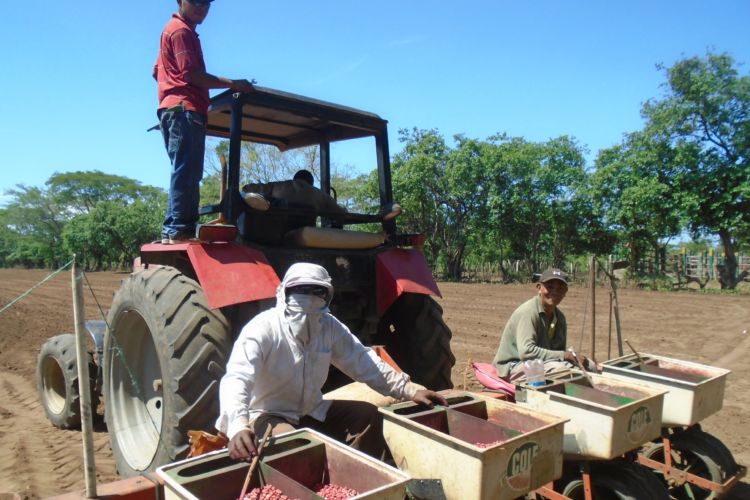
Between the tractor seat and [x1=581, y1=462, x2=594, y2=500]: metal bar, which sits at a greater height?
the tractor seat

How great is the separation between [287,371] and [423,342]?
1513 millimetres

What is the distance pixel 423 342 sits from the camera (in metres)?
4.05

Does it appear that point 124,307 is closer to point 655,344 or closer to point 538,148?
point 655,344

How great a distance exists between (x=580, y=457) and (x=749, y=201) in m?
20.1

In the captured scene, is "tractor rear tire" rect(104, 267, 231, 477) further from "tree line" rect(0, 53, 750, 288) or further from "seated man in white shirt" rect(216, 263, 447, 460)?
"tree line" rect(0, 53, 750, 288)

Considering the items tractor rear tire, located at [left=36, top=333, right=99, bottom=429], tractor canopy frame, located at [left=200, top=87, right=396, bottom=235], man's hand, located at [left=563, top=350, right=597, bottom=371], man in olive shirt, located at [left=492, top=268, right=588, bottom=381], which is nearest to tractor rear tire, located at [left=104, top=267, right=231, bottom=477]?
tractor canopy frame, located at [left=200, top=87, right=396, bottom=235]

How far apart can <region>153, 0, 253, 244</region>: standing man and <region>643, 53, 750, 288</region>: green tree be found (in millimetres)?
19988

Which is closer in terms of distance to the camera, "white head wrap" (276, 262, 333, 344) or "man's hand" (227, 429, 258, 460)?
"man's hand" (227, 429, 258, 460)

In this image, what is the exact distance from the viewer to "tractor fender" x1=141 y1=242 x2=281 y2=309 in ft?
10.0

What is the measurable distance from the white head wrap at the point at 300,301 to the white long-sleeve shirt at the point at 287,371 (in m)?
0.04

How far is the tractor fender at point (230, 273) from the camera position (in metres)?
3.05

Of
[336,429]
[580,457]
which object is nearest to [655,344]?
[580,457]

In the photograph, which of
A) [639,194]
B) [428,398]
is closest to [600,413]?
[428,398]

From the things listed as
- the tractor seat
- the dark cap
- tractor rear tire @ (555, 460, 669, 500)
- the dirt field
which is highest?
the tractor seat
